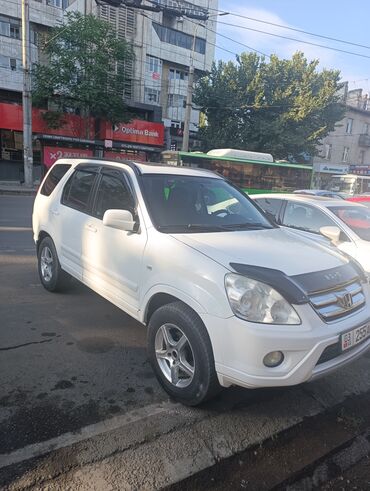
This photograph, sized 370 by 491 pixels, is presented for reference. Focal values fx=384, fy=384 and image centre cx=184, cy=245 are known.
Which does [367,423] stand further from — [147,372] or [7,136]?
[7,136]

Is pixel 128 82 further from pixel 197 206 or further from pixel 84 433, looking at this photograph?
pixel 84 433

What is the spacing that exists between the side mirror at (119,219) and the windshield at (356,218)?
11.0ft

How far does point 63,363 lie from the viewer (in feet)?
11.1

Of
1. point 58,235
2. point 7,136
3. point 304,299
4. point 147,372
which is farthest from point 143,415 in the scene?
point 7,136

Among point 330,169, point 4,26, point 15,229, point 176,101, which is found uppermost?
point 4,26

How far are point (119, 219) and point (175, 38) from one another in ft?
122

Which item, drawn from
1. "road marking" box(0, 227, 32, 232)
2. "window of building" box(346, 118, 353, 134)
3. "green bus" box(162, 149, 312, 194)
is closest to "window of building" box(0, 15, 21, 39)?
"green bus" box(162, 149, 312, 194)

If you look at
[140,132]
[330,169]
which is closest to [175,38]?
[140,132]

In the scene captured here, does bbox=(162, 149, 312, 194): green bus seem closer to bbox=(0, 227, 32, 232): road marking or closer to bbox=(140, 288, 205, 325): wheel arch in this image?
bbox=(0, 227, 32, 232): road marking

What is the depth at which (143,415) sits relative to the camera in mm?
2768

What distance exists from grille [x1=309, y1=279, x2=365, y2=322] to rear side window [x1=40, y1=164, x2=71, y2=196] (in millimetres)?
3525

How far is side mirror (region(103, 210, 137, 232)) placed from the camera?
3236 millimetres

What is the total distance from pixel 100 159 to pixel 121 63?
25700 mm

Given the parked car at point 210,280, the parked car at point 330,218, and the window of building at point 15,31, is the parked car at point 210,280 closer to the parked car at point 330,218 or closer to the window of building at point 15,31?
the parked car at point 330,218
